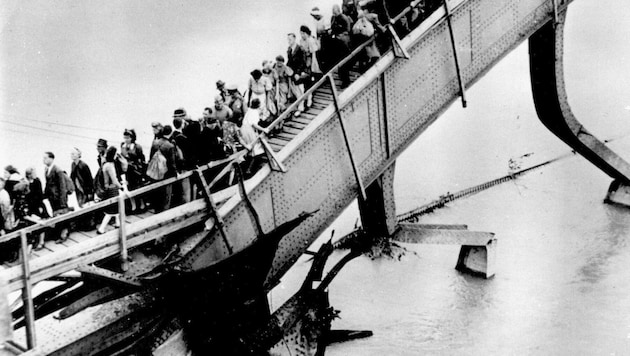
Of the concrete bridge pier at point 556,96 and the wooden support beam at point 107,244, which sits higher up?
the wooden support beam at point 107,244

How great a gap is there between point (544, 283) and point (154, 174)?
8732 mm

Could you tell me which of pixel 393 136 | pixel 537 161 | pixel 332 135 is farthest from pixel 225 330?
pixel 537 161

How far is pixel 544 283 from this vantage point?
14.5m

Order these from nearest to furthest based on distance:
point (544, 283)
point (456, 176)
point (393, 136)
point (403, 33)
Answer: point (393, 136) → point (403, 33) → point (544, 283) → point (456, 176)

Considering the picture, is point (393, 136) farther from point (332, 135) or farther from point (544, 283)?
point (544, 283)

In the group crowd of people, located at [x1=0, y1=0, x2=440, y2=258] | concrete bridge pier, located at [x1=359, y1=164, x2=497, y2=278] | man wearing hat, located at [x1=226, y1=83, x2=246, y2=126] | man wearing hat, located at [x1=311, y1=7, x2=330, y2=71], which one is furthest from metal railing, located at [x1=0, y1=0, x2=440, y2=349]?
concrete bridge pier, located at [x1=359, y1=164, x2=497, y2=278]

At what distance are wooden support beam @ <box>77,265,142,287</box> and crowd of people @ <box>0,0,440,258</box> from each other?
1.14 metres

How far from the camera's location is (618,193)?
18.1m

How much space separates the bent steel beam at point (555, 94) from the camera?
47.2ft

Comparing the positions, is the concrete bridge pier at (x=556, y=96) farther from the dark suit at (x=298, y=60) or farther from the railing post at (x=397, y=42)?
the dark suit at (x=298, y=60)

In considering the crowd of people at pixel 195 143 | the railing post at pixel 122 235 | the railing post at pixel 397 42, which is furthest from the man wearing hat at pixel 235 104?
the railing post at pixel 122 235

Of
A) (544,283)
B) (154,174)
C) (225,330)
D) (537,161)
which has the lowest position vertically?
(537,161)

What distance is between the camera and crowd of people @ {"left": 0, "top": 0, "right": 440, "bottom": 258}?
1080 cm

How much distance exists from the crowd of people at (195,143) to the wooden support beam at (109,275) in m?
1.14
